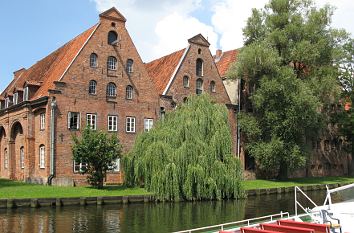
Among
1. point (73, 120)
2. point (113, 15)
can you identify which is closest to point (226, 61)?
point (113, 15)

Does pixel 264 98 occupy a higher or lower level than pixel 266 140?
higher

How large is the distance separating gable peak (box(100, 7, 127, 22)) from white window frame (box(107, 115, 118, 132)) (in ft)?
27.4

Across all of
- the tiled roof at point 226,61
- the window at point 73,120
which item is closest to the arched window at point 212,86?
the tiled roof at point 226,61

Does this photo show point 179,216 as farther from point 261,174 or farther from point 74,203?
point 261,174

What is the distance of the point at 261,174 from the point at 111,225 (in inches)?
1171

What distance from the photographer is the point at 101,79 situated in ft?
128

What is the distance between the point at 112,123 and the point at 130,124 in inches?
69.9

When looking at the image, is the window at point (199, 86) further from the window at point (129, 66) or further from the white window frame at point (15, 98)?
the white window frame at point (15, 98)

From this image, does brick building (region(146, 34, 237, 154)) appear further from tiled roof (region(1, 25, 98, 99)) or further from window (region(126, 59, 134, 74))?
tiled roof (region(1, 25, 98, 99))

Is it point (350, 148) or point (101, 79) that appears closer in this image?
point (101, 79)

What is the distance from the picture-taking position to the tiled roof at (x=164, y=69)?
43812 millimetres

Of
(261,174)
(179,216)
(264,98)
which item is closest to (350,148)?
(261,174)

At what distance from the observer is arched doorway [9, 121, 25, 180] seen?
137 feet

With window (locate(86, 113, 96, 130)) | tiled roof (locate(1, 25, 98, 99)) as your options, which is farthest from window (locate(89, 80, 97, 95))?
tiled roof (locate(1, 25, 98, 99))
